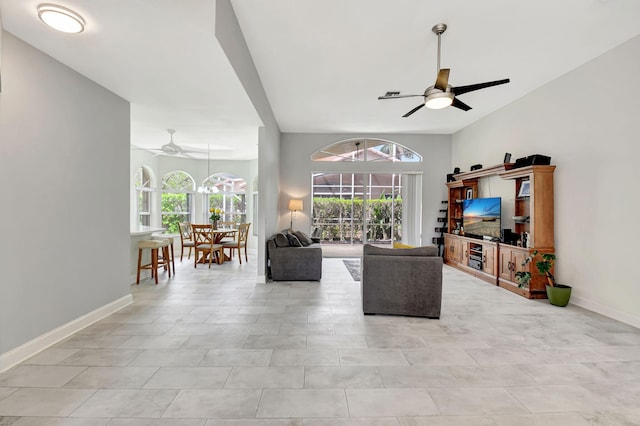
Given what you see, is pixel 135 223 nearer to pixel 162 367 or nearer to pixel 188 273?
pixel 188 273

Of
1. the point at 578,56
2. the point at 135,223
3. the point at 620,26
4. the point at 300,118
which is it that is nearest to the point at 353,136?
the point at 300,118

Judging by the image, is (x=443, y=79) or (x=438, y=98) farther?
(x=438, y=98)

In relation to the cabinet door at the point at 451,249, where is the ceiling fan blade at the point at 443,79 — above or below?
above

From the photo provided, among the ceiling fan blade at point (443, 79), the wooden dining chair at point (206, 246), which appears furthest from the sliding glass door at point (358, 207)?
the ceiling fan blade at point (443, 79)

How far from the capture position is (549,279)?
4.20 metres

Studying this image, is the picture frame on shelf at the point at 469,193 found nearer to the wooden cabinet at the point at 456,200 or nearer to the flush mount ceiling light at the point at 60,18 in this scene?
the wooden cabinet at the point at 456,200

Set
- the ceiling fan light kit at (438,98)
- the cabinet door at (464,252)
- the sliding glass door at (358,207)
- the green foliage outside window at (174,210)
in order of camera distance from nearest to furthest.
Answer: the ceiling fan light kit at (438,98) → the cabinet door at (464,252) → the sliding glass door at (358,207) → the green foliage outside window at (174,210)

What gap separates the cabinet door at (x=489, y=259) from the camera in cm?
521

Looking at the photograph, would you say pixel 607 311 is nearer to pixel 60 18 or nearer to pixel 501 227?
pixel 501 227

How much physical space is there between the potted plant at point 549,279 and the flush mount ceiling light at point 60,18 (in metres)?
5.60

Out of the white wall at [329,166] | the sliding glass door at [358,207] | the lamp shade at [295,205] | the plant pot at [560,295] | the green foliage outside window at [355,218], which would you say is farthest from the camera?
the green foliage outside window at [355,218]

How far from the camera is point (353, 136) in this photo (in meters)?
7.55

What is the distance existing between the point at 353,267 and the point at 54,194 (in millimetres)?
5018

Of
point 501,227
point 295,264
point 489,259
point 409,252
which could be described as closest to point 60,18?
point 409,252
